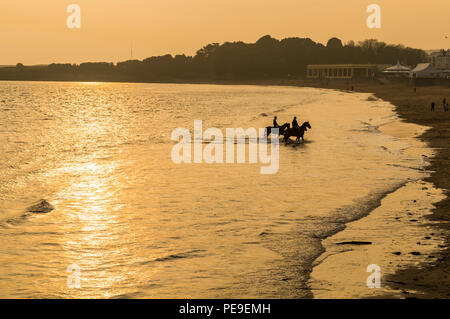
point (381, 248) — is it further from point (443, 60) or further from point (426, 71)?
point (443, 60)

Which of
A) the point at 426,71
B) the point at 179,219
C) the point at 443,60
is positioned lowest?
the point at 179,219

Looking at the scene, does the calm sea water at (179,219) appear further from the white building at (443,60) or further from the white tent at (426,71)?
the white building at (443,60)

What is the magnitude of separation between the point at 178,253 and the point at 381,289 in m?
4.66

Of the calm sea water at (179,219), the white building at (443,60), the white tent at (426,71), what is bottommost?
the calm sea water at (179,219)

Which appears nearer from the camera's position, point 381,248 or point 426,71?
point 381,248

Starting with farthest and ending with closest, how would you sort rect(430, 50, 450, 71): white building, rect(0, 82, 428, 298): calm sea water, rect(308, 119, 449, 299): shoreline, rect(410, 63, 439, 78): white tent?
rect(430, 50, 450, 71): white building, rect(410, 63, 439, 78): white tent, rect(0, 82, 428, 298): calm sea water, rect(308, 119, 449, 299): shoreline

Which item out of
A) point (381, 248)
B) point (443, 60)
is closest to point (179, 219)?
point (381, 248)

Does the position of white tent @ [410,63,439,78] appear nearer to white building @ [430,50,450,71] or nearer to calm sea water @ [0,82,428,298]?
white building @ [430,50,450,71]

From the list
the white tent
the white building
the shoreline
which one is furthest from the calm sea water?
the white building

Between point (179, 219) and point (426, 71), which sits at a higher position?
point (426, 71)

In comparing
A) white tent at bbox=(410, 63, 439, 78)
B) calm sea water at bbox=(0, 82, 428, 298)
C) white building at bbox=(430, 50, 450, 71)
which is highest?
white building at bbox=(430, 50, 450, 71)

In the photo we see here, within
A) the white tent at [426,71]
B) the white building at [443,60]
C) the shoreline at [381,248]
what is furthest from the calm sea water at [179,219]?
the white building at [443,60]

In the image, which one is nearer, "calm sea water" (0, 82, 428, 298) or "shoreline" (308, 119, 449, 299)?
"shoreline" (308, 119, 449, 299)
